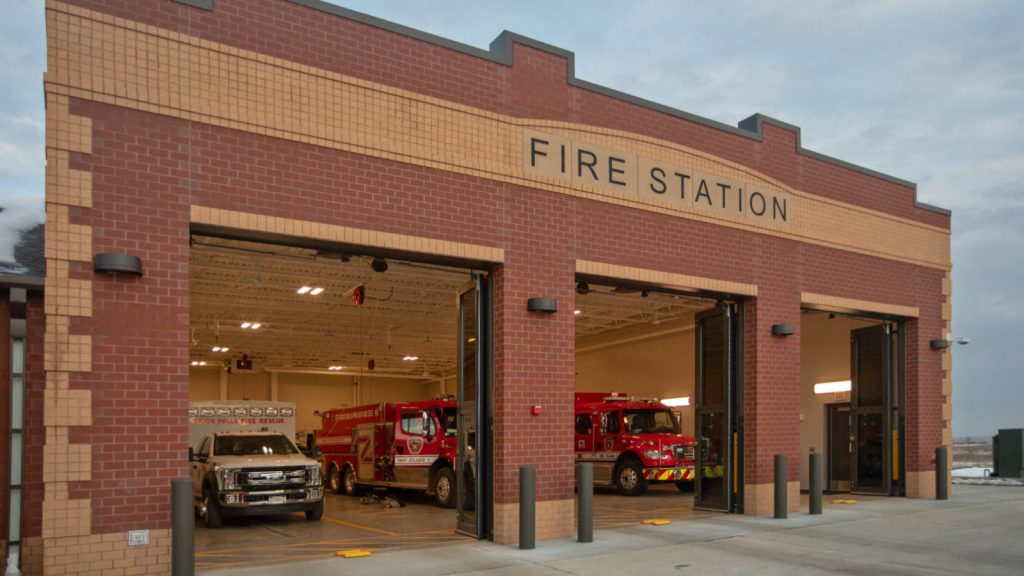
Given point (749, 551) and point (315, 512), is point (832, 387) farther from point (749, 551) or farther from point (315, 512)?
point (315, 512)

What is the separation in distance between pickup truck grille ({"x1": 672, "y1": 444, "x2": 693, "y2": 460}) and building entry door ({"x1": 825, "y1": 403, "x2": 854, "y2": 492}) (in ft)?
12.0

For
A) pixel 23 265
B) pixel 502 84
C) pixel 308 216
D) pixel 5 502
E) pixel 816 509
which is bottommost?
pixel 816 509

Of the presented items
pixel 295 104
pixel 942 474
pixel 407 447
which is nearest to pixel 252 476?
pixel 407 447

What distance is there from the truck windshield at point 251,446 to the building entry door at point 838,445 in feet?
44.2

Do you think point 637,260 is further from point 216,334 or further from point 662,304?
point 216,334

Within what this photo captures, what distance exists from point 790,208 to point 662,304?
31.4 feet

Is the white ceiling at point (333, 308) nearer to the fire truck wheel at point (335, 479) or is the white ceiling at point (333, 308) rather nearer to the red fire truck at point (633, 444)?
the red fire truck at point (633, 444)

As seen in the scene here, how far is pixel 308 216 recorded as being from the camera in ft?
38.5

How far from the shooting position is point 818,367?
2361cm

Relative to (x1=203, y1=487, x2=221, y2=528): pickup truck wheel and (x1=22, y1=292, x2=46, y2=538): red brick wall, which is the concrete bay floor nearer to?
(x1=22, y1=292, x2=46, y2=538): red brick wall

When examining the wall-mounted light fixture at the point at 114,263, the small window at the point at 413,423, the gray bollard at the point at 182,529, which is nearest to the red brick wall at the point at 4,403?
the wall-mounted light fixture at the point at 114,263

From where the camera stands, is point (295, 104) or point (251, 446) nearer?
point (295, 104)

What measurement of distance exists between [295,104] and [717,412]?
996 centimetres

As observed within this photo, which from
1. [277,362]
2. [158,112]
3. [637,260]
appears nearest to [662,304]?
[637,260]
